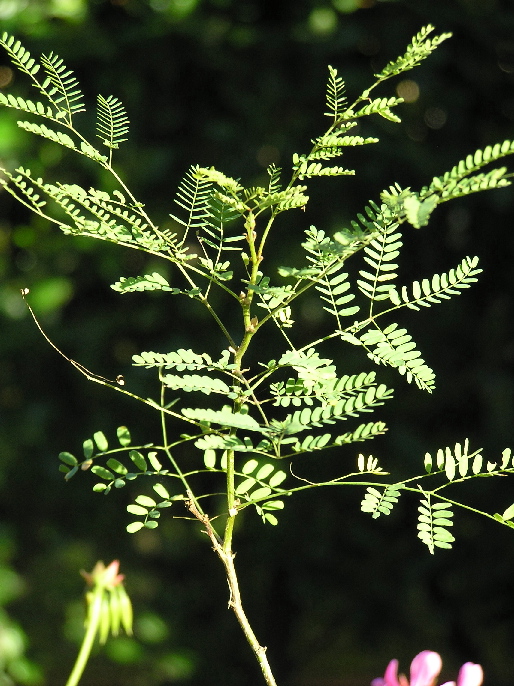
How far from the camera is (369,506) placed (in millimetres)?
544

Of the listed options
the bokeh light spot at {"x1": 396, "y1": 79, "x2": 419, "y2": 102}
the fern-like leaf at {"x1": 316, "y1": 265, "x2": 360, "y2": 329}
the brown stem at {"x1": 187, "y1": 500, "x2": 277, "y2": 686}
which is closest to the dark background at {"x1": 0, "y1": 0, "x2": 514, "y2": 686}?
the bokeh light spot at {"x1": 396, "y1": 79, "x2": 419, "y2": 102}

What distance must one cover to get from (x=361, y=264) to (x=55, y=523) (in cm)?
96

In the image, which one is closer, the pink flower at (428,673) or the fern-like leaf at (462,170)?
the fern-like leaf at (462,170)

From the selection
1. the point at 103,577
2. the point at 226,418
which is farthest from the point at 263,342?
the point at 226,418

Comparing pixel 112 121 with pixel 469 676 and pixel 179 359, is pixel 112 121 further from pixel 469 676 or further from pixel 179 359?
pixel 469 676

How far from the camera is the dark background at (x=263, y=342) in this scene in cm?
196

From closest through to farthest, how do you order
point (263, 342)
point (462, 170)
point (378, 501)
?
point (462, 170), point (378, 501), point (263, 342)

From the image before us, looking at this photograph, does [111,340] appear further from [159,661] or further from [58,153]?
[159,661]

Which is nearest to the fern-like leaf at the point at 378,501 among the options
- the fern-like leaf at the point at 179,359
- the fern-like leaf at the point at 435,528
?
the fern-like leaf at the point at 435,528

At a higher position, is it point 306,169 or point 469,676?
point 306,169

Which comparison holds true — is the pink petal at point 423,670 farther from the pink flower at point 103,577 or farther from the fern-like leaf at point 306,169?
the fern-like leaf at point 306,169

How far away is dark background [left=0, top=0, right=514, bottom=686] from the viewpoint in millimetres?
1955

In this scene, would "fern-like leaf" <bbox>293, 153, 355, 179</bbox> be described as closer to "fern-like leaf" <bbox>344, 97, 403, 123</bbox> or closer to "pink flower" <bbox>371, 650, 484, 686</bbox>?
"fern-like leaf" <bbox>344, 97, 403, 123</bbox>

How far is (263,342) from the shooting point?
197cm
